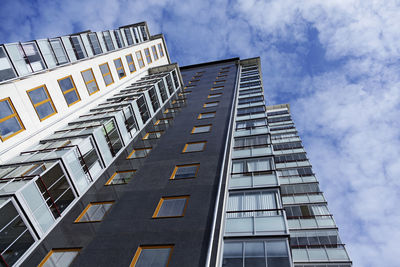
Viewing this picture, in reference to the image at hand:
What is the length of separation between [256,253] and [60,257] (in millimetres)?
9465

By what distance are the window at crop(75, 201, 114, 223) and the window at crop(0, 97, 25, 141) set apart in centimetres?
683

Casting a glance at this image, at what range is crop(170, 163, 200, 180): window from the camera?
49.2 ft

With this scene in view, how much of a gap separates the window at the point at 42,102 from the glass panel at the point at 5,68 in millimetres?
1455

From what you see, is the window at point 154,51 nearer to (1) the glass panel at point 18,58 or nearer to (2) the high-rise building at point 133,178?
(2) the high-rise building at point 133,178

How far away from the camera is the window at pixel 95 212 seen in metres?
12.9

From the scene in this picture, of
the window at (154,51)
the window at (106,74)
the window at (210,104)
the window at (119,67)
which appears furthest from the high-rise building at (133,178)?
the window at (154,51)

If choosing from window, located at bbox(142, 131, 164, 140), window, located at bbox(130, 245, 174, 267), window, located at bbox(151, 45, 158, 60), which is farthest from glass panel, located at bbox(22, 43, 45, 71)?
window, located at bbox(151, 45, 158, 60)

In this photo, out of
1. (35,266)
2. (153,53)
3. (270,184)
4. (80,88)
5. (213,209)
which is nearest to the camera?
(35,266)

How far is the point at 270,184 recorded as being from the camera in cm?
1366

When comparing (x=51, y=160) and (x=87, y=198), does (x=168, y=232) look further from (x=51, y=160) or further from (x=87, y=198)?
(x=51, y=160)

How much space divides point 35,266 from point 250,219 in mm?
10504

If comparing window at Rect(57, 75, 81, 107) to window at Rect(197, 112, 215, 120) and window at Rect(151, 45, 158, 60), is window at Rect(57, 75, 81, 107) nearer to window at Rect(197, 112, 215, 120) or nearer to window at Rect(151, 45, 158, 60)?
window at Rect(197, 112, 215, 120)

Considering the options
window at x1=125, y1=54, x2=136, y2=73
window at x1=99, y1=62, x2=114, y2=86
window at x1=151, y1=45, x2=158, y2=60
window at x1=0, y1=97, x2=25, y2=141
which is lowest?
window at x1=0, y1=97, x2=25, y2=141

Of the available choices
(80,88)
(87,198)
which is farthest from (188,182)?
(80,88)
